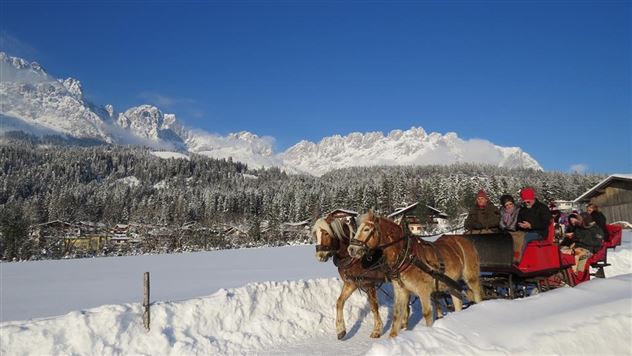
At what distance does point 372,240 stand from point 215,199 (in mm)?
93893

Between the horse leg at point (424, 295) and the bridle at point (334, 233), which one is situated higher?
the bridle at point (334, 233)

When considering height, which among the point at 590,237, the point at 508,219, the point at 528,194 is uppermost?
the point at 528,194

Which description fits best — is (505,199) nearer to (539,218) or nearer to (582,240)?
(539,218)

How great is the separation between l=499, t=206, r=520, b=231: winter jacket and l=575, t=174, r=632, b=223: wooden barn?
26.7m

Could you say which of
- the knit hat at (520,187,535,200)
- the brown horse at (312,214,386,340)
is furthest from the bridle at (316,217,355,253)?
the knit hat at (520,187,535,200)

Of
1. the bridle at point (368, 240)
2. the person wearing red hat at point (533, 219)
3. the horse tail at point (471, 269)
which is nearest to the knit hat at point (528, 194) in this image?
the person wearing red hat at point (533, 219)

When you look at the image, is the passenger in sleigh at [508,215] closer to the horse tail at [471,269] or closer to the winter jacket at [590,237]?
the horse tail at [471,269]

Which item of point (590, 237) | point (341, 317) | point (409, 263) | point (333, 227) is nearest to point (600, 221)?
point (590, 237)

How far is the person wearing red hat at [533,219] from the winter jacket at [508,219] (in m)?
0.19

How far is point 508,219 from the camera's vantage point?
8.70 meters

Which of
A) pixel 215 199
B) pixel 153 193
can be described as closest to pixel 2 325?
pixel 215 199

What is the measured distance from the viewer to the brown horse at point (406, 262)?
663 cm

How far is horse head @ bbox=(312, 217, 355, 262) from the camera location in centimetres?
770

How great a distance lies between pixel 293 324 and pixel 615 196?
3172 cm
